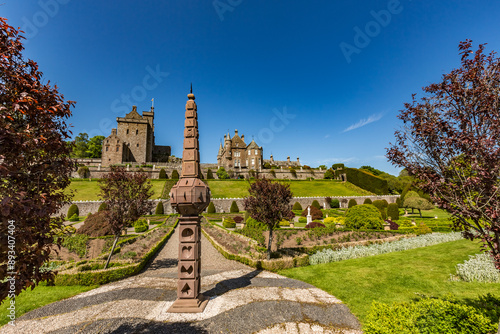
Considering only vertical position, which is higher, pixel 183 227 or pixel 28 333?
pixel 183 227

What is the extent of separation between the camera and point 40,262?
2879 millimetres

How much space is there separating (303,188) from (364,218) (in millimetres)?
30726

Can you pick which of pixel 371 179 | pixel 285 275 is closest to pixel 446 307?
pixel 285 275

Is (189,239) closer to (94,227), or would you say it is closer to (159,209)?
(94,227)

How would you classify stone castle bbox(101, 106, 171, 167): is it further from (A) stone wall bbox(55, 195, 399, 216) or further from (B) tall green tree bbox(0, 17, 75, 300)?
(B) tall green tree bbox(0, 17, 75, 300)

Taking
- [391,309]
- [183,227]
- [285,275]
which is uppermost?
[183,227]

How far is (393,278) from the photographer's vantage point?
26.1 feet

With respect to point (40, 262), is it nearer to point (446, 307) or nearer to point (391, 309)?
point (391, 309)

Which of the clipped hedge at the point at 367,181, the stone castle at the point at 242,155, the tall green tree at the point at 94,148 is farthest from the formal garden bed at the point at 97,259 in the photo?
the tall green tree at the point at 94,148

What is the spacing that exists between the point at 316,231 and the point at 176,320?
14.6 m

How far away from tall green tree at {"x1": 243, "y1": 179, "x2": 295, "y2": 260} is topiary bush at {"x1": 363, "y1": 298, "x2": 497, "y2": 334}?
6.91 meters

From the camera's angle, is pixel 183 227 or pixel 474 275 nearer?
pixel 183 227

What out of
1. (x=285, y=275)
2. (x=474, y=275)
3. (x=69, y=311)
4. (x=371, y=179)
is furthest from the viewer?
(x=371, y=179)

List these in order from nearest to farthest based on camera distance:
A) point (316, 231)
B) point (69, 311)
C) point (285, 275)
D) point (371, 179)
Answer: point (69, 311) < point (285, 275) < point (316, 231) < point (371, 179)
